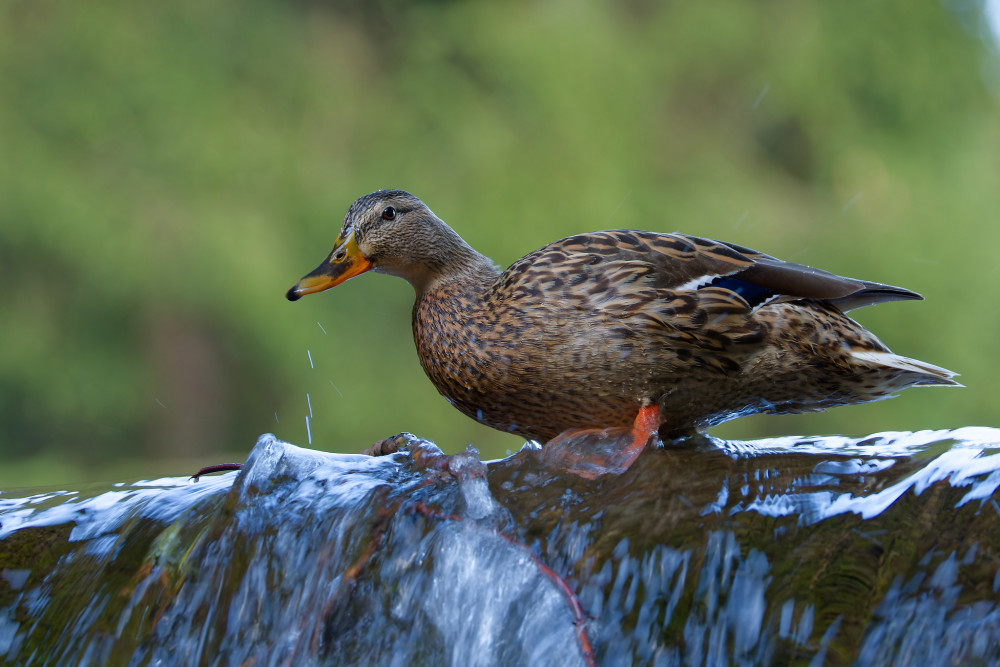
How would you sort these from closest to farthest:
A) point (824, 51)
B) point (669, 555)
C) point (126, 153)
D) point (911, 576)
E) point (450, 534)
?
point (911, 576) < point (669, 555) < point (450, 534) < point (126, 153) < point (824, 51)

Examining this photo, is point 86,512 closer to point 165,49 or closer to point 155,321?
point 155,321

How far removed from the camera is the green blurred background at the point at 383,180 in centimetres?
524

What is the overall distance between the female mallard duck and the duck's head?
0.25 metres

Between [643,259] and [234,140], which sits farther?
[234,140]

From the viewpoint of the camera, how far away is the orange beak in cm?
216

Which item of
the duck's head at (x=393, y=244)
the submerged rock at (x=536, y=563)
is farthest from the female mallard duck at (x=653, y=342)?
the duck's head at (x=393, y=244)

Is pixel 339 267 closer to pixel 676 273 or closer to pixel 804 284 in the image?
pixel 676 273

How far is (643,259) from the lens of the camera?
1.92 meters

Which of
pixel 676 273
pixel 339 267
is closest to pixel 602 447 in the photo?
pixel 676 273

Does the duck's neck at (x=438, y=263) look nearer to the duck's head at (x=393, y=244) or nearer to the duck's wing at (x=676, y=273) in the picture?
the duck's head at (x=393, y=244)

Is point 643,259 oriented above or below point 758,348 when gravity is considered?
above

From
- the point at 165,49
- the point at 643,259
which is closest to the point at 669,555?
the point at 643,259

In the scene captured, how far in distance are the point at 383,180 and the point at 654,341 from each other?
3.98 meters

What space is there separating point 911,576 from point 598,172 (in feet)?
14.9
